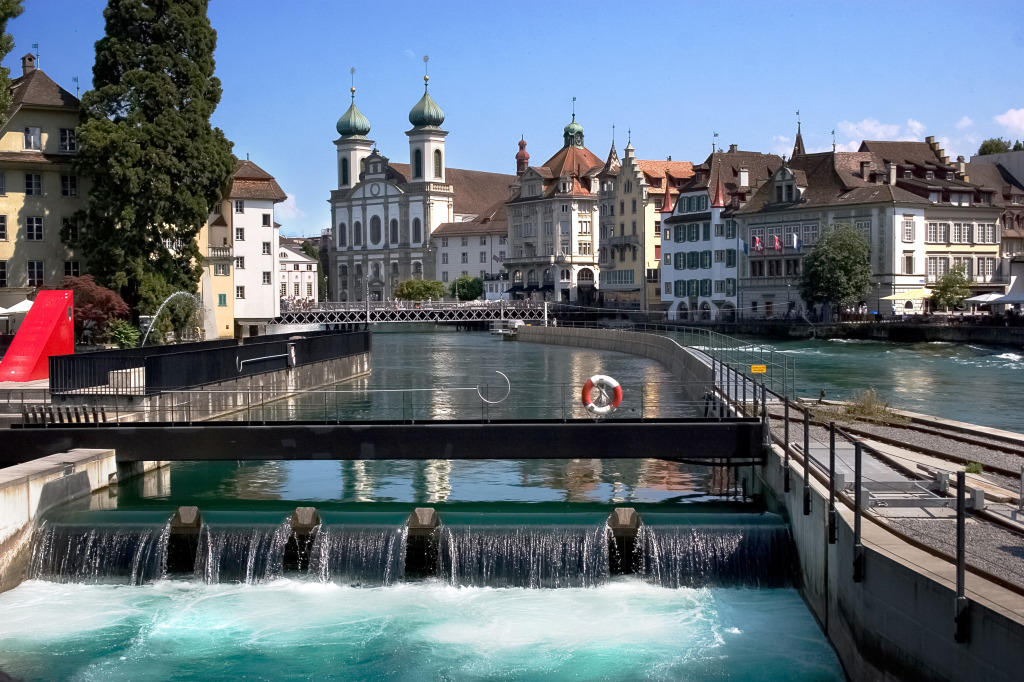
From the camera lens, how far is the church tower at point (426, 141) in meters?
184

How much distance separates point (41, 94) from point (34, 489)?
39.5 m

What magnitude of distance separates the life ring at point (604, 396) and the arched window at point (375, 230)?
166m

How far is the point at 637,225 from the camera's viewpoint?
124 metres

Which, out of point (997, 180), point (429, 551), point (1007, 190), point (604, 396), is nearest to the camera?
point (429, 551)

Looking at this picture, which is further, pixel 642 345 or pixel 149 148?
pixel 642 345

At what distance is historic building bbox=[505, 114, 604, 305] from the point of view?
149250mm

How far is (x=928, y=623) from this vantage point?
1406 centimetres

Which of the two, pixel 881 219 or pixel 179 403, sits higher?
Answer: pixel 881 219

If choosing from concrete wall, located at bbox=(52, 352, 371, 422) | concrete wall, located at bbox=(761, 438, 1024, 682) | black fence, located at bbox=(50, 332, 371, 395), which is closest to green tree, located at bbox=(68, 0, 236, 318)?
black fence, located at bbox=(50, 332, 371, 395)

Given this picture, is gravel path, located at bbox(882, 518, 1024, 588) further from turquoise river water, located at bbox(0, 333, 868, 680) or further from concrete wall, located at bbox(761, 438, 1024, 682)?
turquoise river water, located at bbox(0, 333, 868, 680)

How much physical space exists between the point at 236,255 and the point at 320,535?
60912mm

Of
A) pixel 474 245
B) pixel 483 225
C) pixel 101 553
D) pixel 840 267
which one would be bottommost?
pixel 101 553

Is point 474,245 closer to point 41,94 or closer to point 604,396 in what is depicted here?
point 41,94

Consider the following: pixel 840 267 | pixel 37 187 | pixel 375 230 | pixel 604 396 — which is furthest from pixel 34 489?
pixel 375 230
